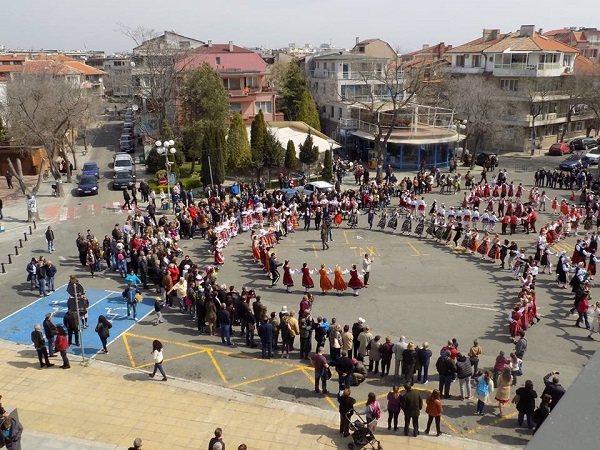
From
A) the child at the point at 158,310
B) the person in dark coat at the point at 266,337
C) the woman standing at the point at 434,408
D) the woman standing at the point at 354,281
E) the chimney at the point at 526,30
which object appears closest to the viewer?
the woman standing at the point at 434,408

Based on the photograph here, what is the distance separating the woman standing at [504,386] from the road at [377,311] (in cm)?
52

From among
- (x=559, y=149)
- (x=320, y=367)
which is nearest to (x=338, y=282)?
(x=320, y=367)

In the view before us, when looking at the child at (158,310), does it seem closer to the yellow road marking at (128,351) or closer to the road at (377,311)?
the road at (377,311)

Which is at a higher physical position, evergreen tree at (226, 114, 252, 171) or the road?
evergreen tree at (226, 114, 252, 171)

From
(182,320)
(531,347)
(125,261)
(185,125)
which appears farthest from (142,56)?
(531,347)

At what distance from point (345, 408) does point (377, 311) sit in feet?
25.5

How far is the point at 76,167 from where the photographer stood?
49.2m

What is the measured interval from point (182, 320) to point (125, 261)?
5486 mm

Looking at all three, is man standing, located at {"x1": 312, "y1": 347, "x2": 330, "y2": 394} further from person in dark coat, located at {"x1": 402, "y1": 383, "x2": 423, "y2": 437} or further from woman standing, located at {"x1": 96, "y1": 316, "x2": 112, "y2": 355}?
woman standing, located at {"x1": 96, "y1": 316, "x2": 112, "y2": 355}

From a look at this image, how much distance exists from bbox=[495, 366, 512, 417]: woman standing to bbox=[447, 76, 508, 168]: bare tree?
3598cm

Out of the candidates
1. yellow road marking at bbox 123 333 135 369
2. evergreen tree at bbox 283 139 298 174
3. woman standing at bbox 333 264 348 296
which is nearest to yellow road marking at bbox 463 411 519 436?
woman standing at bbox 333 264 348 296

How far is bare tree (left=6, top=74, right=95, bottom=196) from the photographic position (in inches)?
1522

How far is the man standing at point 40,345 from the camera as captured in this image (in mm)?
15832

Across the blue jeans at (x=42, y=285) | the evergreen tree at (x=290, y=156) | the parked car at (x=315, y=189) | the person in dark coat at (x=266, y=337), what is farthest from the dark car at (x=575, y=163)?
the blue jeans at (x=42, y=285)
